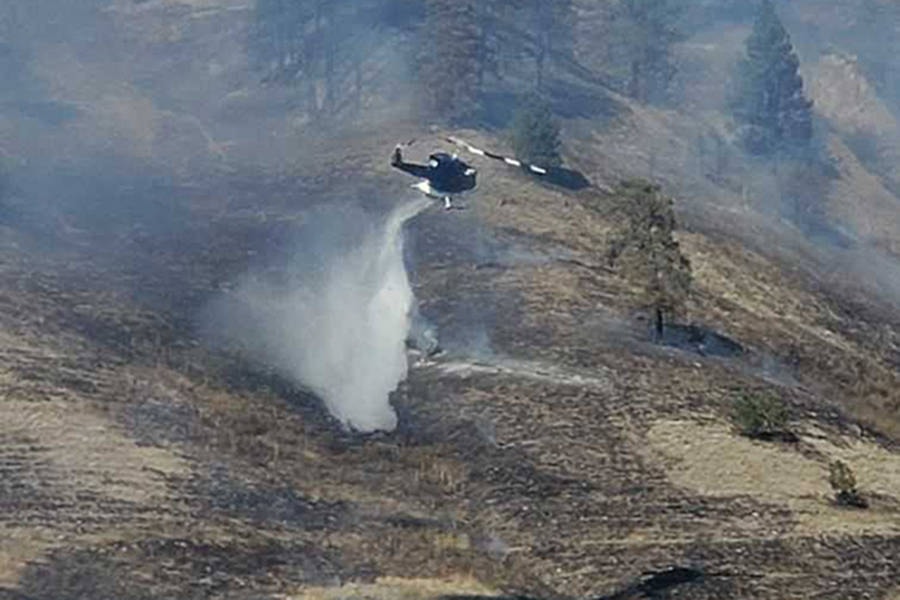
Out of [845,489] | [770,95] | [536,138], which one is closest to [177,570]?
[845,489]

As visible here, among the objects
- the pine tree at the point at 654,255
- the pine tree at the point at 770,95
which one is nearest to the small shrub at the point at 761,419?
the pine tree at the point at 654,255

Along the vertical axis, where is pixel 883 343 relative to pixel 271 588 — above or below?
below

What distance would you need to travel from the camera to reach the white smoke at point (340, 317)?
4781 centimetres

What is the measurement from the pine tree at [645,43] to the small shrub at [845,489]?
77.9 meters

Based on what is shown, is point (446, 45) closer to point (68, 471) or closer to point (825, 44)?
point (68, 471)

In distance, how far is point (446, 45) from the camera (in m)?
90.1

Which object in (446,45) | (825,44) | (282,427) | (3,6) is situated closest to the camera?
(282,427)

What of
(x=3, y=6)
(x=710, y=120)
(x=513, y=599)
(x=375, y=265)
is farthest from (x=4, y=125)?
(x=513, y=599)

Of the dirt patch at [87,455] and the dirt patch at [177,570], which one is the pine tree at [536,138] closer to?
the dirt patch at [87,455]

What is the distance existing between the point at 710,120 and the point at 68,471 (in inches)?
3449

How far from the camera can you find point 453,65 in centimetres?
8994

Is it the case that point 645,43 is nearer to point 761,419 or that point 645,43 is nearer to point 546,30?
point 546,30

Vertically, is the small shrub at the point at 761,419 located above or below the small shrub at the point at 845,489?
below

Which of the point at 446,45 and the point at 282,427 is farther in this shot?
the point at 446,45
